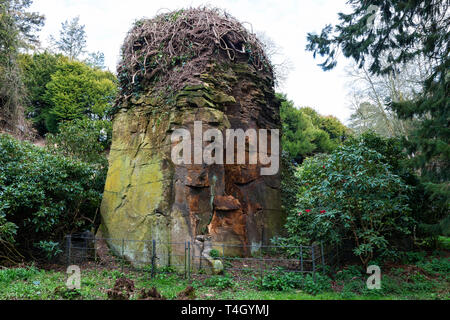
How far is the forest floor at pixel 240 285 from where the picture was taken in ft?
15.8

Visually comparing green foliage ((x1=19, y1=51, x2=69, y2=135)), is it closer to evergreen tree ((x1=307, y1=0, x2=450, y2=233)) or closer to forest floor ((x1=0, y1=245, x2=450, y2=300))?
forest floor ((x1=0, y1=245, x2=450, y2=300))

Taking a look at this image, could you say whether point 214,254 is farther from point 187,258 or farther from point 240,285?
point 240,285

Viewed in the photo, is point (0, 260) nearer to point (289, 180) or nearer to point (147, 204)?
point (147, 204)

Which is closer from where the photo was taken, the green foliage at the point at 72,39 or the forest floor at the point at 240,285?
the forest floor at the point at 240,285

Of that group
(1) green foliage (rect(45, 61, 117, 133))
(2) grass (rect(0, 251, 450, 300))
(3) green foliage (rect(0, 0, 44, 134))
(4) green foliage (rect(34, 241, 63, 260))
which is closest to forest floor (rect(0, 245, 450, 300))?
(2) grass (rect(0, 251, 450, 300))

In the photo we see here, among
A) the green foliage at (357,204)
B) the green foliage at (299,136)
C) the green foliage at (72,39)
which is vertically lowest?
the green foliage at (357,204)

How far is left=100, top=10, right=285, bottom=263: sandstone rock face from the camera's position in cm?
678

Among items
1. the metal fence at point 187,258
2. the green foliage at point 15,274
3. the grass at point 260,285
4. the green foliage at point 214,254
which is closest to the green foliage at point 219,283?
the grass at point 260,285

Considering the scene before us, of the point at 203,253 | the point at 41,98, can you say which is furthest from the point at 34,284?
the point at 41,98

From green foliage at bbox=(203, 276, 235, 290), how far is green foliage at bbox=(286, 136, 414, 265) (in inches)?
78.4

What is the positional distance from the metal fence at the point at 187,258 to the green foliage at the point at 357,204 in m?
0.50

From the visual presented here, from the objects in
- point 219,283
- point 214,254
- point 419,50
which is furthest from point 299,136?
point 219,283

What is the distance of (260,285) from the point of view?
18.2 ft

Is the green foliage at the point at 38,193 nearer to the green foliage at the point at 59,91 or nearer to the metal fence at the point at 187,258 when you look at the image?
the metal fence at the point at 187,258
